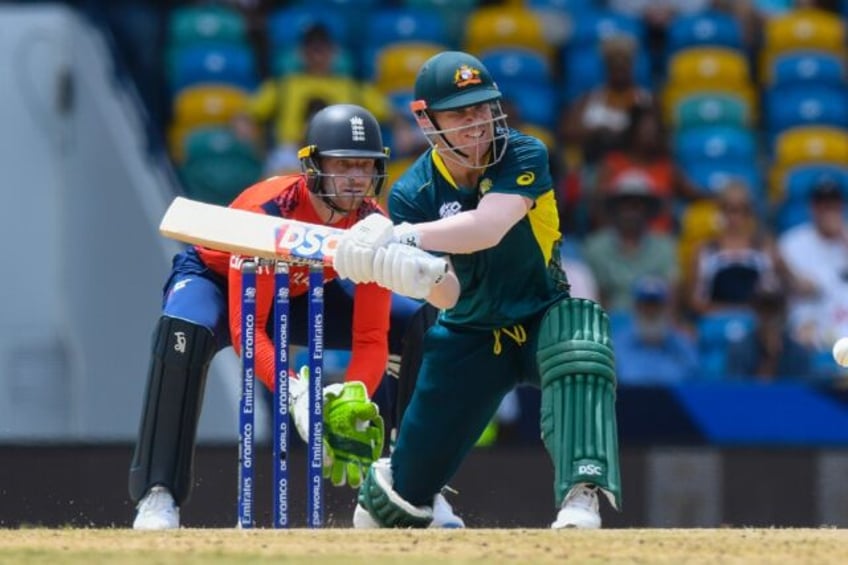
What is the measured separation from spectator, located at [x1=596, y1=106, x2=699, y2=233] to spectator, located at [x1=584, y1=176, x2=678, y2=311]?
0.94 feet

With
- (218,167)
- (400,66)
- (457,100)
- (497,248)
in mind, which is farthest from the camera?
(400,66)

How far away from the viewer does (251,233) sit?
6.10 metres

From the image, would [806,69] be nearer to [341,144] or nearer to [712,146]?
[712,146]

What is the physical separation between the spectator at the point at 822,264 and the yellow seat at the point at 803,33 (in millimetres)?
1602

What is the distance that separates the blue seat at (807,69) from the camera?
12016 mm

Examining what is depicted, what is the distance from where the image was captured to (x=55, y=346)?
35.5 ft

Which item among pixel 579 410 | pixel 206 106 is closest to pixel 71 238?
pixel 206 106

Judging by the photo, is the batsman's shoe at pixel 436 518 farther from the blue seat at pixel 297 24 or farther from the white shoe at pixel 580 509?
the blue seat at pixel 297 24

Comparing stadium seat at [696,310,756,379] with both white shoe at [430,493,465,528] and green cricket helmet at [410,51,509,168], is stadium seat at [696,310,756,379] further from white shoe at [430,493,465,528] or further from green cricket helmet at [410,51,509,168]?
green cricket helmet at [410,51,509,168]

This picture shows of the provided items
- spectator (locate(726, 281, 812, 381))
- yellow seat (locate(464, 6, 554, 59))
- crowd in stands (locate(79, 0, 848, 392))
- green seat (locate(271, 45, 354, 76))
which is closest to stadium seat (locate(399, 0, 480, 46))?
crowd in stands (locate(79, 0, 848, 392))

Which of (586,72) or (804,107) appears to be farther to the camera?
(804,107)

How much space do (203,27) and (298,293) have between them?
514cm

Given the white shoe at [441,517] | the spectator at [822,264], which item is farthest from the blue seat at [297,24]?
the white shoe at [441,517]

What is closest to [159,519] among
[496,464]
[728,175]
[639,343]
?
[496,464]
